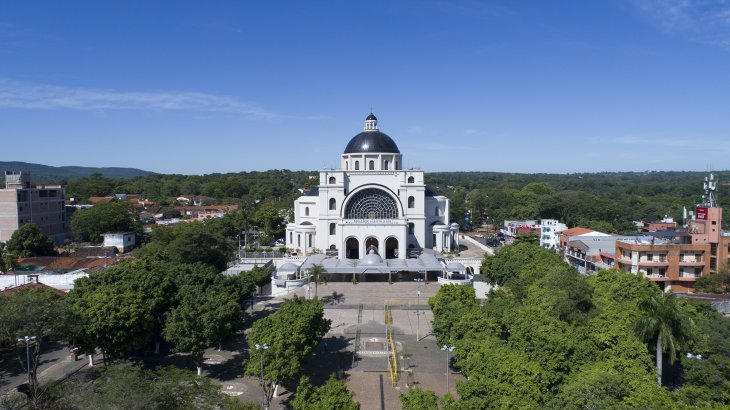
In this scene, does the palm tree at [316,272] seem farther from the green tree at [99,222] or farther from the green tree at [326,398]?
the green tree at [99,222]

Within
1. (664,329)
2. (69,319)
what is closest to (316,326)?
(69,319)

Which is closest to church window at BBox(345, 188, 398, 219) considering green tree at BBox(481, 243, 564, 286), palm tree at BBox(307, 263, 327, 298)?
palm tree at BBox(307, 263, 327, 298)

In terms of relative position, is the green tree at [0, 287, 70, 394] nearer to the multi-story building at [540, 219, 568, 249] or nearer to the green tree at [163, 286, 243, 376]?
the green tree at [163, 286, 243, 376]

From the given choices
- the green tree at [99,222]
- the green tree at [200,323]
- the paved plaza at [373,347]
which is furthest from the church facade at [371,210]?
the green tree at [200,323]

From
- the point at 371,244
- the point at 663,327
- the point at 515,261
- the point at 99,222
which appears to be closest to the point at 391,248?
the point at 371,244

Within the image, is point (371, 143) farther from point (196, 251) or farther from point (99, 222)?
point (99, 222)
